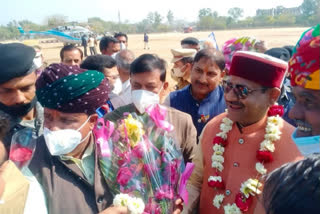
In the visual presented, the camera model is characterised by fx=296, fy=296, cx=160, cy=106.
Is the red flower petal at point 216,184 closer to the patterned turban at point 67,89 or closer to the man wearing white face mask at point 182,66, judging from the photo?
the patterned turban at point 67,89

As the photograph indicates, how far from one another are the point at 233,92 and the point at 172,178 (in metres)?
0.79

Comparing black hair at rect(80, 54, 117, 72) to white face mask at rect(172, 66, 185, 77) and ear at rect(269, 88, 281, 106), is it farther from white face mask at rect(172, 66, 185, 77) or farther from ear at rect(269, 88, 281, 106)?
ear at rect(269, 88, 281, 106)

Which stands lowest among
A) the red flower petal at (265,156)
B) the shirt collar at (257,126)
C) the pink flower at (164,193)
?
the pink flower at (164,193)

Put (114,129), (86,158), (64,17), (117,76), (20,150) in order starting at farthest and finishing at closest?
(64,17) < (117,76) < (114,129) < (86,158) < (20,150)

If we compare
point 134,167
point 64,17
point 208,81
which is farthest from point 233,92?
point 64,17

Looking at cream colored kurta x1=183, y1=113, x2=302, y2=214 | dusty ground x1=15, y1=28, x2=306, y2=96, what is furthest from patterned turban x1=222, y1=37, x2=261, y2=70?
dusty ground x1=15, y1=28, x2=306, y2=96

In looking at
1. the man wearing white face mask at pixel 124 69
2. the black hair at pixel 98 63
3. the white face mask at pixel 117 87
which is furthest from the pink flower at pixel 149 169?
the black hair at pixel 98 63

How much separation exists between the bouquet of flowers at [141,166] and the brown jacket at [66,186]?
0.32 ft

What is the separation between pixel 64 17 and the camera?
294ft

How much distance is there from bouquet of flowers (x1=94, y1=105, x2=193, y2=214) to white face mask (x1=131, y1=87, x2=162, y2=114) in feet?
Result: 1.88

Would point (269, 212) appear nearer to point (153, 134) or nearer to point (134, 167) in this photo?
point (134, 167)

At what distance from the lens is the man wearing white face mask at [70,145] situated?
6.03 feet

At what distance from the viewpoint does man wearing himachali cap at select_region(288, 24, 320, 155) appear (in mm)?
1505

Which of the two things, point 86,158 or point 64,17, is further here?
point 64,17
